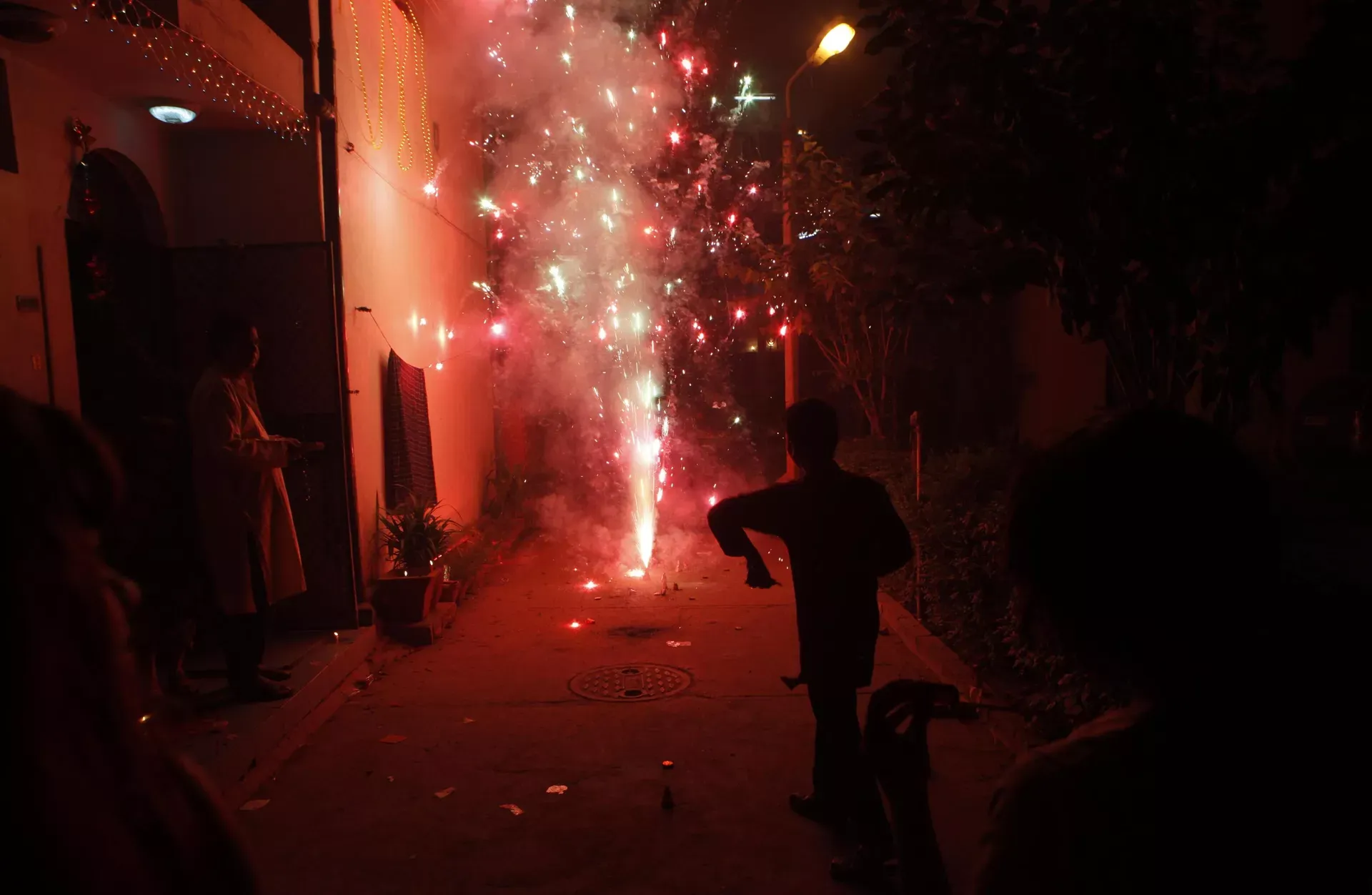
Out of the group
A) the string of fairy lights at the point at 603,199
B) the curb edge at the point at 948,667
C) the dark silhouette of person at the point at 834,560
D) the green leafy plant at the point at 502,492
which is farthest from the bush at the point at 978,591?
the green leafy plant at the point at 502,492

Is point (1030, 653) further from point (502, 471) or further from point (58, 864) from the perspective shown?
point (502, 471)

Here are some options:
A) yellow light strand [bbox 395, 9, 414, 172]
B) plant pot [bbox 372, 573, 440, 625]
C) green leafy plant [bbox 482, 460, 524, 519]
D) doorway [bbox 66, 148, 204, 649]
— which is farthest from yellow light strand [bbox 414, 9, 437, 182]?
plant pot [bbox 372, 573, 440, 625]

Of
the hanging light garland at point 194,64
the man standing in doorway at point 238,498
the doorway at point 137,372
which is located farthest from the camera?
the doorway at point 137,372

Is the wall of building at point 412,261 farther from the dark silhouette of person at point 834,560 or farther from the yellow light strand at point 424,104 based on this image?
the dark silhouette of person at point 834,560

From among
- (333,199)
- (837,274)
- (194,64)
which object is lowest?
(837,274)

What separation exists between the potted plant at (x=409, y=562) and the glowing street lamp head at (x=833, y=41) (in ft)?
23.0

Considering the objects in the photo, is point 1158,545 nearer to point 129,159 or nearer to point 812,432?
point 812,432

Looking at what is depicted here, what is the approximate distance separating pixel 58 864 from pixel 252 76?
21.6 ft

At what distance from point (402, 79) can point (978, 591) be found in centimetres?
801

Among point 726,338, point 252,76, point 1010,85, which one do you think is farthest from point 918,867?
point 726,338

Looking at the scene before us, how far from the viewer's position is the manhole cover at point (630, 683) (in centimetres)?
649

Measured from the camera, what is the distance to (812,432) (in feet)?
13.3

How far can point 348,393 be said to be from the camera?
7.46 m

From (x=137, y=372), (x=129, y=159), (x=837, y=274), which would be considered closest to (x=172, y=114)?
(x=129, y=159)
